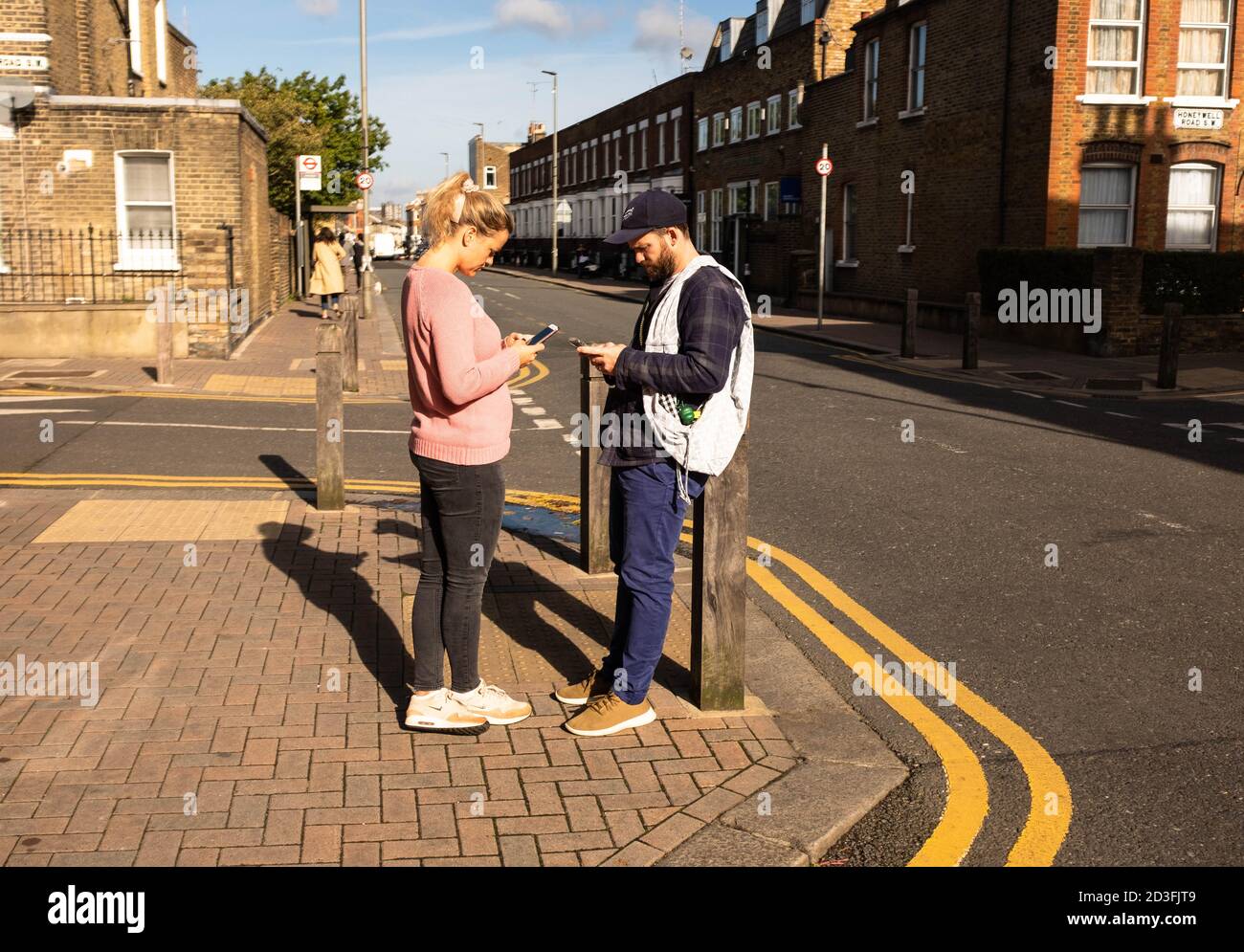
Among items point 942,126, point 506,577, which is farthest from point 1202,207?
point 506,577

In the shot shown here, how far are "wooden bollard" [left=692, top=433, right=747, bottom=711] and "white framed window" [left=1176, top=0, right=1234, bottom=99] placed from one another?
22.9 metres

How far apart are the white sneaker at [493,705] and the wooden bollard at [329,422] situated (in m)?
3.90

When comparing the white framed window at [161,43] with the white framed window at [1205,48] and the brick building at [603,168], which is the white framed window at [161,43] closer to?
the brick building at [603,168]

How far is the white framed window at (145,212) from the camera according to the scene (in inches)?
802

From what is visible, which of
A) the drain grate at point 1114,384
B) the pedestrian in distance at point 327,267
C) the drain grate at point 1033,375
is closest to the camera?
the drain grate at point 1114,384

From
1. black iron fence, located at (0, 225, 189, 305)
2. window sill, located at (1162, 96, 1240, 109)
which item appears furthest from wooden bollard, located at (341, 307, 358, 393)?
window sill, located at (1162, 96, 1240, 109)

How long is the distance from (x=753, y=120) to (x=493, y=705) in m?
39.9

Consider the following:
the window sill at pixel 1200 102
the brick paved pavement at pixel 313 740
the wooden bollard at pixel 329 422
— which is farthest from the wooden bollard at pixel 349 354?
the window sill at pixel 1200 102

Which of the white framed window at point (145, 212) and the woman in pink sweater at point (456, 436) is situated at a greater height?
the white framed window at point (145, 212)

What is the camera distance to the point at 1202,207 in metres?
24.2

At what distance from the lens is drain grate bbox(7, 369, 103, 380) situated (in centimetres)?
1636

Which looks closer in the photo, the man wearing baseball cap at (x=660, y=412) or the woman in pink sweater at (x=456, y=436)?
the woman in pink sweater at (x=456, y=436)
